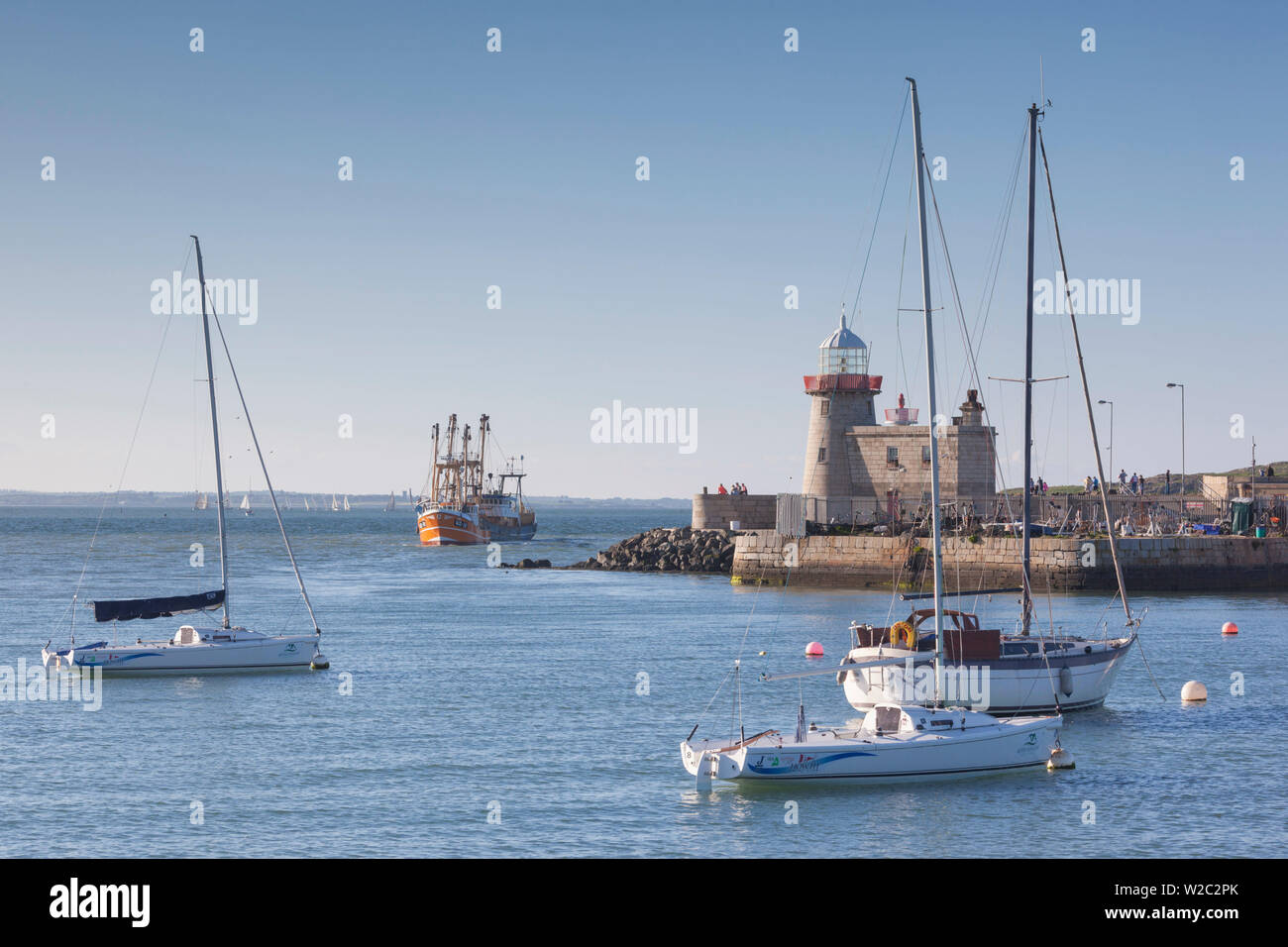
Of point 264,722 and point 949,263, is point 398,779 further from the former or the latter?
point 949,263

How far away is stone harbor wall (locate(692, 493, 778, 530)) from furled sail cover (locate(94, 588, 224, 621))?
1546 inches

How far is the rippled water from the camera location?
1781 cm

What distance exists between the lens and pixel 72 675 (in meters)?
33.7

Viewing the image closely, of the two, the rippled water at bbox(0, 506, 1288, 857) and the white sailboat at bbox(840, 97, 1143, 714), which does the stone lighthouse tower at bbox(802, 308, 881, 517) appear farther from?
the white sailboat at bbox(840, 97, 1143, 714)

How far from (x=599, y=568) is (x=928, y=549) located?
30774 mm

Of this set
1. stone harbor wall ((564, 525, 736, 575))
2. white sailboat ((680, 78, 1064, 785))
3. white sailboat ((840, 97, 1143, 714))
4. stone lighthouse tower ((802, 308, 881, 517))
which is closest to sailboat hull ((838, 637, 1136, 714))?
white sailboat ((840, 97, 1143, 714))

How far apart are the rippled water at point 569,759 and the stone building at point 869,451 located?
1726cm

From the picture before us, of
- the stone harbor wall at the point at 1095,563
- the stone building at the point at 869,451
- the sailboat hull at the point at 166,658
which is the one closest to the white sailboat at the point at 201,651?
the sailboat hull at the point at 166,658

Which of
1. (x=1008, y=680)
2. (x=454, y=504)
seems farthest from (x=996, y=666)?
(x=454, y=504)

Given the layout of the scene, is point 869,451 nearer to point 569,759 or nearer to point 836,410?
point 836,410

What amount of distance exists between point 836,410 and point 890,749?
159ft

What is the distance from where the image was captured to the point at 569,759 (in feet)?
75.7
